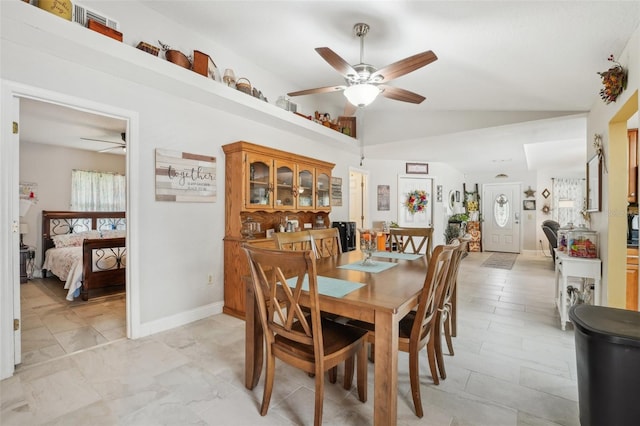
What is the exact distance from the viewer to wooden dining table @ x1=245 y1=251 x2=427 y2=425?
135cm

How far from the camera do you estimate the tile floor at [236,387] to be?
1637 mm

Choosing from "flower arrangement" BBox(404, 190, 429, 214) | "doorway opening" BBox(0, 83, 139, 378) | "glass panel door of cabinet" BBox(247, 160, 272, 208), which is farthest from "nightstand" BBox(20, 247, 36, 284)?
"flower arrangement" BBox(404, 190, 429, 214)

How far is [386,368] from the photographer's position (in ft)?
4.47

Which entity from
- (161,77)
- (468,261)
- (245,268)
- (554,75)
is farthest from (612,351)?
(468,261)

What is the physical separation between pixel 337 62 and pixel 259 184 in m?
1.69

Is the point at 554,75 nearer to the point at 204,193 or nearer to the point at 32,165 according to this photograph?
the point at 204,193

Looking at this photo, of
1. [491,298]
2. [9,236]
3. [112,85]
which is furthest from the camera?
[491,298]

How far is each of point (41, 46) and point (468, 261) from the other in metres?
7.57

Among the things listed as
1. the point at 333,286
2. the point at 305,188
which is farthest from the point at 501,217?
the point at 333,286

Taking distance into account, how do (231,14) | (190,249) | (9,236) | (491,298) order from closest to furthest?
(9,236) → (231,14) → (190,249) → (491,298)

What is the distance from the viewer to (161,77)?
8.30 ft

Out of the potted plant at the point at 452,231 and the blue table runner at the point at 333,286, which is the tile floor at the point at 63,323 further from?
the potted plant at the point at 452,231

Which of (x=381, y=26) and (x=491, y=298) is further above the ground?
(x=381, y=26)

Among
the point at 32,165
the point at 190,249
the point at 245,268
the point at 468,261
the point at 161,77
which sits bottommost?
the point at 468,261
